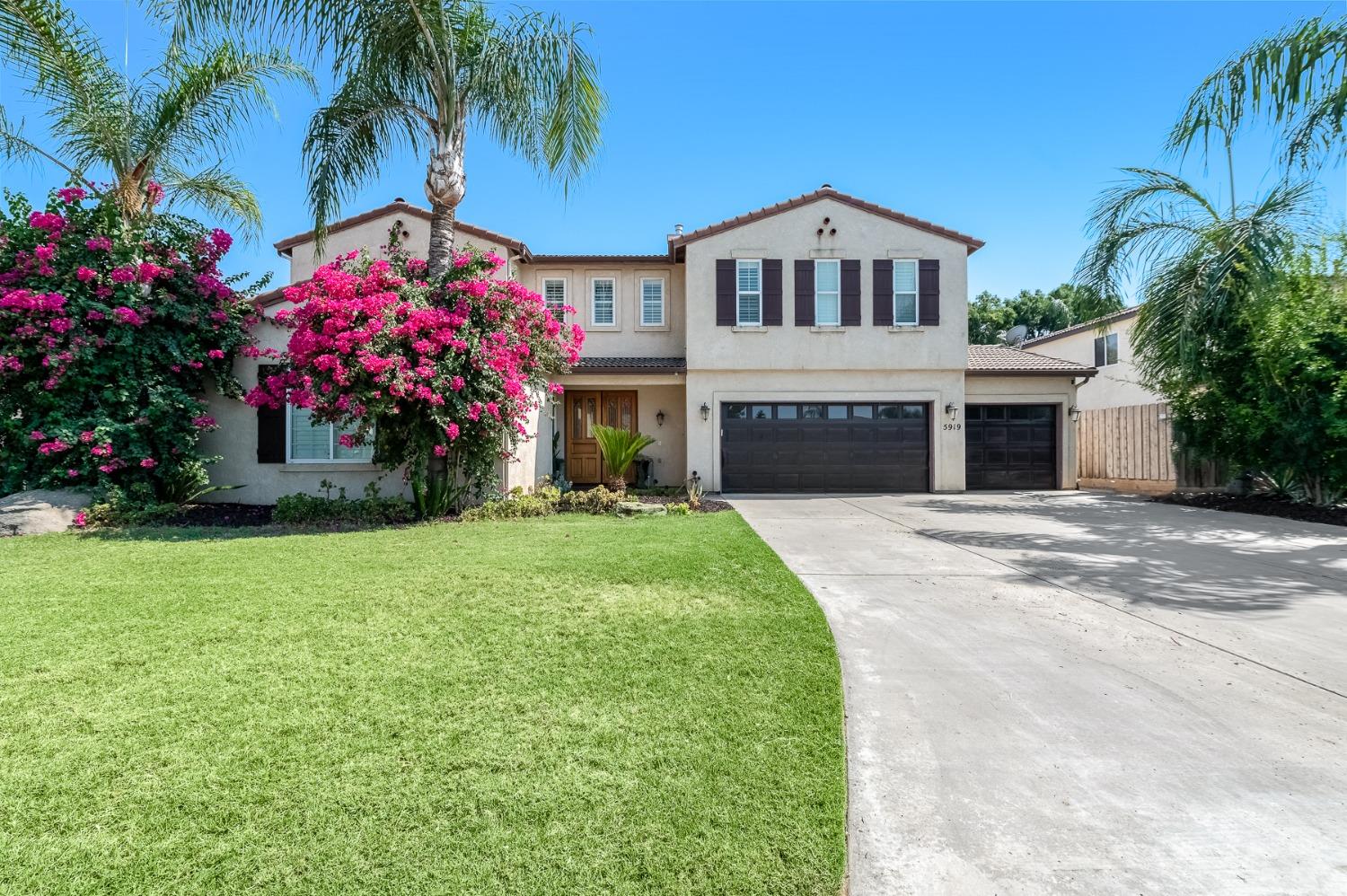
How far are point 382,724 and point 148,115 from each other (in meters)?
12.5

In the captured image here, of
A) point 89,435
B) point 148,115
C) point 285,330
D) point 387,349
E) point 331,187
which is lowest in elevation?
point 89,435

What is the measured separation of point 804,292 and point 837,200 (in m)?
2.24

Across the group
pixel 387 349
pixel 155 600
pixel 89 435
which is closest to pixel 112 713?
pixel 155 600

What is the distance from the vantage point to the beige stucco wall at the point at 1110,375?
19.6 meters

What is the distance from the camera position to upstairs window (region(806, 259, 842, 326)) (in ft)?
47.9

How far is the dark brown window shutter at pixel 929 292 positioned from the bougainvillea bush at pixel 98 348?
45.6 ft

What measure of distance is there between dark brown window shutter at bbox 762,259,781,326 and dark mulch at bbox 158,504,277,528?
1060 centimetres

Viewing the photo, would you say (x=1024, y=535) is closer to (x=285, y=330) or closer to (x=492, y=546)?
(x=492, y=546)

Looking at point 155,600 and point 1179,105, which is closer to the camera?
point 155,600

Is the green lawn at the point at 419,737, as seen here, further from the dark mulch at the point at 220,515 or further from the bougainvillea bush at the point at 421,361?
the dark mulch at the point at 220,515

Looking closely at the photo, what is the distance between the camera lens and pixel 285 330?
35.2 ft

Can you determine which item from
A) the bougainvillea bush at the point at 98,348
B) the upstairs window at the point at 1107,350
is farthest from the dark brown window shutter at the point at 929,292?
the bougainvillea bush at the point at 98,348

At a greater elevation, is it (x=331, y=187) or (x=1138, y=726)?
(x=331, y=187)

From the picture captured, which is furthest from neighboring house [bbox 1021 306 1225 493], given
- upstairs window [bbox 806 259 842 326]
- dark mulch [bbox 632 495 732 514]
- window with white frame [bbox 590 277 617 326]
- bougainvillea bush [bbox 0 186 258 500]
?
bougainvillea bush [bbox 0 186 258 500]
